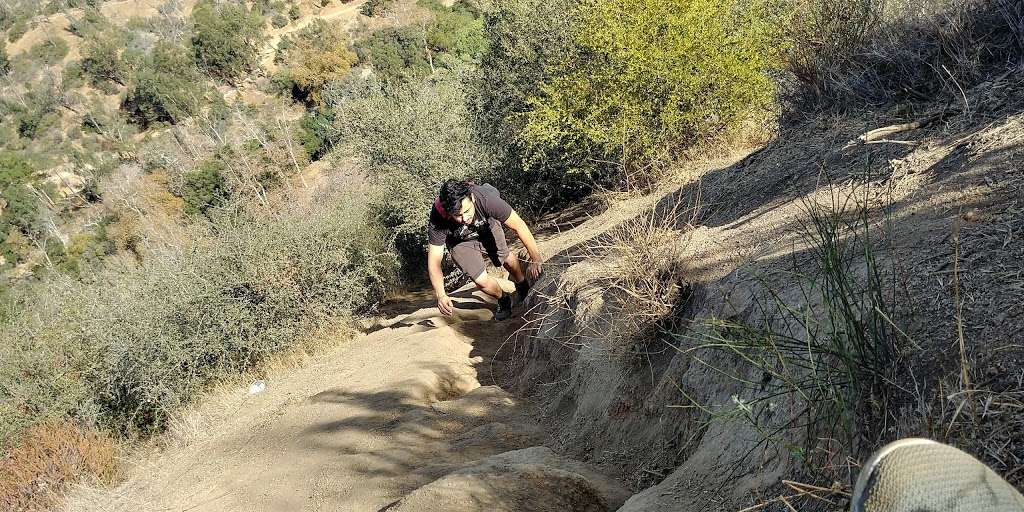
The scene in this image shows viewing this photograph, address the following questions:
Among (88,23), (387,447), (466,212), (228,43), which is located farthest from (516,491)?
(88,23)

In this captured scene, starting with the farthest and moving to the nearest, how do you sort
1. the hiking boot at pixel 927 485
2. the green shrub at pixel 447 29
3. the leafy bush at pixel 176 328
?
the green shrub at pixel 447 29 < the leafy bush at pixel 176 328 < the hiking boot at pixel 927 485

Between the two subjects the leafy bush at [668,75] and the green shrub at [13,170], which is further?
the green shrub at [13,170]

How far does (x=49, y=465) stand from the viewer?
31.4ft

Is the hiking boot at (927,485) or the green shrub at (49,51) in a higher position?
the green shrub at (49,51)

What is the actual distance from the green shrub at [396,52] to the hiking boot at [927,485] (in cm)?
4341

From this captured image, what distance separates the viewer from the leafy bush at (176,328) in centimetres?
1120

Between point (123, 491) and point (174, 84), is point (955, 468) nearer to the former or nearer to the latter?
point (123, 491)

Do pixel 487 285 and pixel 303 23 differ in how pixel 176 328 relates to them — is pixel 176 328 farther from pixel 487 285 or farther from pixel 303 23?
pixel 303 23

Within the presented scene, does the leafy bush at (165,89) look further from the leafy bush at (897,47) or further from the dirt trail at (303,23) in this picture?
the leafy bush at (897,47)

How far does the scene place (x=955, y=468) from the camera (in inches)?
47.3

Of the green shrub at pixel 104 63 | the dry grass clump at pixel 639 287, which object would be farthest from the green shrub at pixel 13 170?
the dry grass clump at pixel 639 287

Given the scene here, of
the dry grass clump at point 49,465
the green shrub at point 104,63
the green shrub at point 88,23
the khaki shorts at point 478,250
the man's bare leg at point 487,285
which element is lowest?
the dry grass clump at point 49,465

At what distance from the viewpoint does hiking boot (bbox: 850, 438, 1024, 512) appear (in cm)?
115

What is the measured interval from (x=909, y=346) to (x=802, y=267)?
3.78 ft
